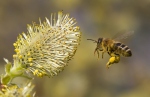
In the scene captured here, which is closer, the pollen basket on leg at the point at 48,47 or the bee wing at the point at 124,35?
the pollen basket on leg at the point at 48,47

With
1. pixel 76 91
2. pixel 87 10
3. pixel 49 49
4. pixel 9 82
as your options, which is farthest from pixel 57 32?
pixel 87 10

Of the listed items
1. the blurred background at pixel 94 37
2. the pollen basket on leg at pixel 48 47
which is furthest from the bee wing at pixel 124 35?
the blurred background at pixel 94 37

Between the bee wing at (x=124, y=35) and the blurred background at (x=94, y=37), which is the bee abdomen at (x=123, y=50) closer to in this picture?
the bee wing at (x=124, y=35)

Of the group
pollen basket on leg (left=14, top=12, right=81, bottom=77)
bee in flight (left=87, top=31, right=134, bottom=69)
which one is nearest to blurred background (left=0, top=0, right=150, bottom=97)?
bee in flight (left=87, top=31, right=134, bottom=69)

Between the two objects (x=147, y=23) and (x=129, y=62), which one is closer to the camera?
(x=129, y=62)

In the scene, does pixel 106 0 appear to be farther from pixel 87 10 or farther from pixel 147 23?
pixel 147 23

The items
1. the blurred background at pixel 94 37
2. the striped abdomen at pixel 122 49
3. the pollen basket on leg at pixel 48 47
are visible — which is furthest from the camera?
the blurred background at pixel 94 37

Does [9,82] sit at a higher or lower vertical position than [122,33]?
lower

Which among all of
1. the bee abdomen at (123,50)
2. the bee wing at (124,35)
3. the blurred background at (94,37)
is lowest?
the bee abdomen at (123,50)
